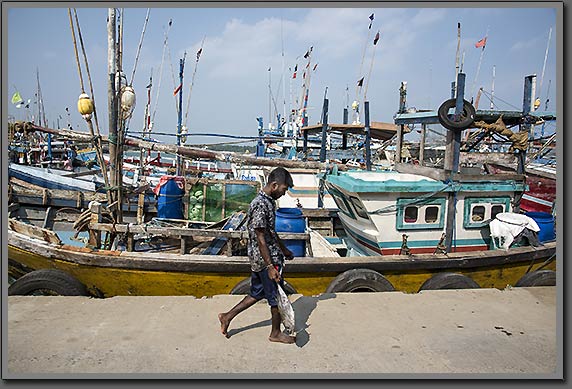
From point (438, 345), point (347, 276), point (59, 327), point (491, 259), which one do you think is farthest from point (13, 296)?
point (491, 259)

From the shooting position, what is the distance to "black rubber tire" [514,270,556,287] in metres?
5.58

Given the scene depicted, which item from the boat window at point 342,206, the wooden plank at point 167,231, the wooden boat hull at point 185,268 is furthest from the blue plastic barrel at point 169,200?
the boat window at point 342,206

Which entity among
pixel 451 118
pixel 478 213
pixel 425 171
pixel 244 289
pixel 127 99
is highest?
pixel 127 99

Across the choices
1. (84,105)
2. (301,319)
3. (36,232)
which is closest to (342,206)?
(301,319)

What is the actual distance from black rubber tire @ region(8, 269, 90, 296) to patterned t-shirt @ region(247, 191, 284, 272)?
2.70 metres

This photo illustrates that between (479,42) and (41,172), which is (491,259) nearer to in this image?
(41,172)

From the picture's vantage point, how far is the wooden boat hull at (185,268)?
506 cm

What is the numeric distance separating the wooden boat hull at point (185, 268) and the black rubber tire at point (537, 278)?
21.2 inches

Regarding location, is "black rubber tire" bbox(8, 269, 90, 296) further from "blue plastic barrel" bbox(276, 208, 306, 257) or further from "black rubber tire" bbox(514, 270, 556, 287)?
"black rubber tire" bbox(514, 270, 556, 287)

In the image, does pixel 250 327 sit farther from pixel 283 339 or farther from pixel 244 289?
pixel 244 289

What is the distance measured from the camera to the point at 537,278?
5590 mm

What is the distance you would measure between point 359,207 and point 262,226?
2.80m

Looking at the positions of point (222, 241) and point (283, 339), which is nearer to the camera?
point (283, 339)

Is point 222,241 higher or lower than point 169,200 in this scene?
lower
